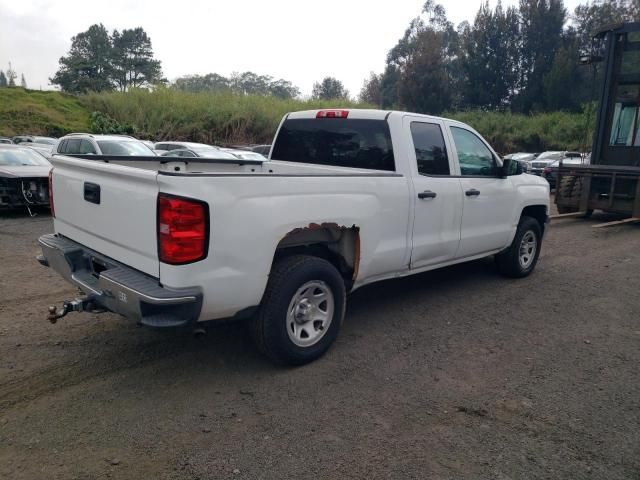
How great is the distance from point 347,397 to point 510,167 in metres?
3.66

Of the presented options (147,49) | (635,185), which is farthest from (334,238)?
(147,49)

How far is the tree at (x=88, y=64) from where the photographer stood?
171ft

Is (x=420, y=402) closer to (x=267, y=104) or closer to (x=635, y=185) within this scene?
(x=635, y=185)

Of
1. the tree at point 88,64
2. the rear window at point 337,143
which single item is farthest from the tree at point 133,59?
the rear window at point 337,143

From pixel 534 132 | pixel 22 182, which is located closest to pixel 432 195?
pixel 22 182

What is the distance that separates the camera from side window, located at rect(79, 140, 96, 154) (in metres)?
12.0

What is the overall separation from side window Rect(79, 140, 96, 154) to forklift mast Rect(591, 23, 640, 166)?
1188 centimetres

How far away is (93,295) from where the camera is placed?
3463 millimetres

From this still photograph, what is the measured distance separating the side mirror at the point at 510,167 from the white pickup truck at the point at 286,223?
3 centimetres

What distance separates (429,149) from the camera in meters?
5.02

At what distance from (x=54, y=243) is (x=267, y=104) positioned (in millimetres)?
27456

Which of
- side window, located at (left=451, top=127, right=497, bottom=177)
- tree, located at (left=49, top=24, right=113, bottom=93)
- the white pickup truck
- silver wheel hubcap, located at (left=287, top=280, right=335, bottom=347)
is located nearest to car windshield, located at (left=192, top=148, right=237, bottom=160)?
the white pickup truck

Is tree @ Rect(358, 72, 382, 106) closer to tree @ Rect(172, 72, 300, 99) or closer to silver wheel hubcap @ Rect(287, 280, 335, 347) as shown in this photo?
tree @ Rect(172, 72, 300, 99)

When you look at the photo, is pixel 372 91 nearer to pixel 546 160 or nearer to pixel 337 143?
pixel 546 160
